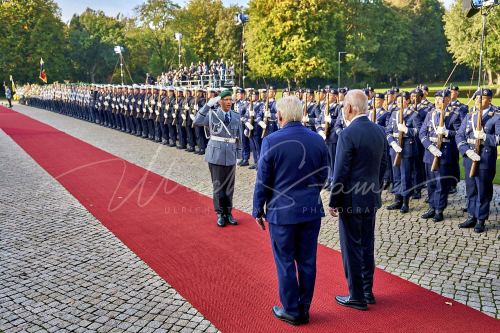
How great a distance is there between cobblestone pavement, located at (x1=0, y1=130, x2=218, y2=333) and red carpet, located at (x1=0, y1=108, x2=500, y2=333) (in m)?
0.25

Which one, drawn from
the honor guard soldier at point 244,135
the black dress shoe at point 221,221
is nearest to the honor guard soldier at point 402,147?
the black dress shoe at point 221,221

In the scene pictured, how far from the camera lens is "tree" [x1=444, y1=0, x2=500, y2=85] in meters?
35.4

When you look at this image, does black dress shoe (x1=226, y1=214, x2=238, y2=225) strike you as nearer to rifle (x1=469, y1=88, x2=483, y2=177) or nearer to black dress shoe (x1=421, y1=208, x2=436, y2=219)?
black dress shoe (x1=421, y1=208, x2=436, y2=219)

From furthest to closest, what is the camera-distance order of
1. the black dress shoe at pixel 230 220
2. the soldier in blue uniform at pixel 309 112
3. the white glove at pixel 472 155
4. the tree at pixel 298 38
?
1. the tree at pixel 298 38
2. the soldier in blue uniform at pixel 309 112
3. the black dress shoe at pixel 230 220
4. the white glove at pixel 472 155

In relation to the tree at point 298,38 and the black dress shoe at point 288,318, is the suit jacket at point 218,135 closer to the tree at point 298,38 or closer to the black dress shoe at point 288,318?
the black dress shoe at point 288,318

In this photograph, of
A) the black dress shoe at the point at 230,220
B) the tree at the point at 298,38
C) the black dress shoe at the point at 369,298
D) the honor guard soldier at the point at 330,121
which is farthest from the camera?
the tree at the point at 298,38

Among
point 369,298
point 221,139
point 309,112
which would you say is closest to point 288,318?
point 369,298

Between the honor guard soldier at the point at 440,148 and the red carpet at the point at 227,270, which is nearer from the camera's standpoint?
the red carpet at the point at 227,270

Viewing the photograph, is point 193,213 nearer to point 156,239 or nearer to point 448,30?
point 156,239

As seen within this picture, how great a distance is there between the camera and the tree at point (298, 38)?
43438 millimetres

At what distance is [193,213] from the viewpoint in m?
8.38

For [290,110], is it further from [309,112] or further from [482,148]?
[309,112]

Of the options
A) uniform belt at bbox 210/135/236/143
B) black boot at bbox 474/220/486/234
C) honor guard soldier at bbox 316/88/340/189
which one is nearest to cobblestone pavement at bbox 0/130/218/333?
uniform belt at bbox 210/135/236/143

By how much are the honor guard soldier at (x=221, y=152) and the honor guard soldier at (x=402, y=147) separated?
2901 millimetres
